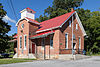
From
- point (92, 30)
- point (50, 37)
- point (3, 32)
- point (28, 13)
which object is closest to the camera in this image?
point (50, 37)

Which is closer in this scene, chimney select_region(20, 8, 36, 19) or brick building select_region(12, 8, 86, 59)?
brick building select_region(12, 8, 86, 59)

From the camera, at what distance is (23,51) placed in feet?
80.8

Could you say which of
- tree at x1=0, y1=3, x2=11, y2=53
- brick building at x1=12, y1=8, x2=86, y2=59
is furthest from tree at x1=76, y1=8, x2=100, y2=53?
tree at x1=0, y1=3, x2=11, y2=53

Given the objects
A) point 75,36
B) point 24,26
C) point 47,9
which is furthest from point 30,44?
point 47,9

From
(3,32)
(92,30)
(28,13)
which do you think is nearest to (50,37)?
(28,13)

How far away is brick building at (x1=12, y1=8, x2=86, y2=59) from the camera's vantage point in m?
20.3

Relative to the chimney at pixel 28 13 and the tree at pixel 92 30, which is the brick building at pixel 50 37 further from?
the tree at pixel 92 30

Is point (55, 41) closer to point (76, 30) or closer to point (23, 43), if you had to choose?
point (76, 30)


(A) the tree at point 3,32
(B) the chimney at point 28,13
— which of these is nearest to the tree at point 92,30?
(B) the chimney at point 28,13

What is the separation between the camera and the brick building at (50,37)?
20.3m

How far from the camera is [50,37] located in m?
21.2

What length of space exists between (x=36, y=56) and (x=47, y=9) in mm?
28831

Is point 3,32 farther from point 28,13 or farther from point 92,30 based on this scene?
point 92,30

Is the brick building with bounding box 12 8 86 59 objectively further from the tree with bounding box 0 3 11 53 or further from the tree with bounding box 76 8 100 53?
the tree with bounding box 76 8 100 53
